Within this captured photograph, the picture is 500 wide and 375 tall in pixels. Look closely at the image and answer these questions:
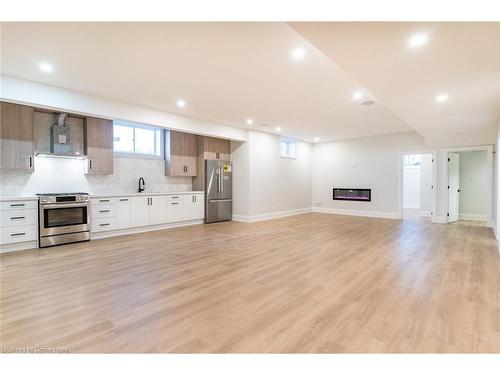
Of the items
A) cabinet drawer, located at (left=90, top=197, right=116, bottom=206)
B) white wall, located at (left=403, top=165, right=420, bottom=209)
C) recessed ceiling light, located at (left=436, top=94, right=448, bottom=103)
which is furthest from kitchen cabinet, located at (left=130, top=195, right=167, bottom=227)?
white wall, located at (left=403, top=165, right=420, bottom=209)

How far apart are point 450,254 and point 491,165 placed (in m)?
4.29

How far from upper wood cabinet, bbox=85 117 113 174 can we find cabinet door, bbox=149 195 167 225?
3.79ft

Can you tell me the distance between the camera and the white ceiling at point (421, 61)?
2023mm

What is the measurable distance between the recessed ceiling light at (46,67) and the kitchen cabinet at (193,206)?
3890mm

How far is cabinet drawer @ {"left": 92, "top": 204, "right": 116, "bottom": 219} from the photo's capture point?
5.32 metres

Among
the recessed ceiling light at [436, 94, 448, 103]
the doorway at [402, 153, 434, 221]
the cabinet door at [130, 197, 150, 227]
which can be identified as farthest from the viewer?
the doorway at [402, 153, 434, 221]

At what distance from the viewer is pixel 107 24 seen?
2545 mm

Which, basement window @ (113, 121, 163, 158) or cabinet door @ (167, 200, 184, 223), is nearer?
basement window @ (113, 121, 163, 158)

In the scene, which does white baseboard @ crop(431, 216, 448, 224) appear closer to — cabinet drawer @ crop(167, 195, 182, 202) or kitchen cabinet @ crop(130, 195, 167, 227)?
cabinet drawer @ crop(167, 195, 182, 202)

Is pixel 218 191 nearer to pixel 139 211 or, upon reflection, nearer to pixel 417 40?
pixel 139 211

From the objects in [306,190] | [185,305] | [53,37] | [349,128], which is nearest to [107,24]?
[53,37]

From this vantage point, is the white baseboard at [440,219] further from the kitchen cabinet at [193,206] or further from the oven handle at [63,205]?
the oven handle at [63,205]

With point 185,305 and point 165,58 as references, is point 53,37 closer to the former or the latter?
point 165,58

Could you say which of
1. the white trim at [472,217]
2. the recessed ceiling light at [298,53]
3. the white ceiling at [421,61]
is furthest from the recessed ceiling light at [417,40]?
the white trim at [472,217]
